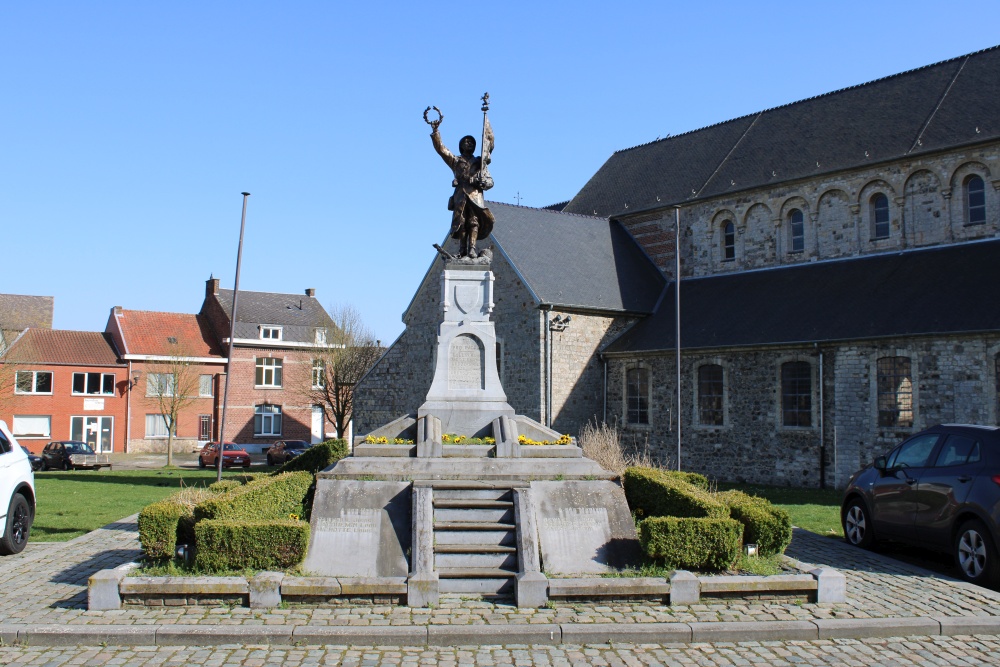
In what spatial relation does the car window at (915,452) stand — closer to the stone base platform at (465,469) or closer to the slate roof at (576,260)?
the stone base platform at (465,469)

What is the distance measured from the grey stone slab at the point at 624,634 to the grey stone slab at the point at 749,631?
0.14 metres

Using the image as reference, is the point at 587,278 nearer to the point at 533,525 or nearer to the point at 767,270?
the point at 767,270

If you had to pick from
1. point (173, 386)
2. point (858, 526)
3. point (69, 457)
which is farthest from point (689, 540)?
point (173, 386)

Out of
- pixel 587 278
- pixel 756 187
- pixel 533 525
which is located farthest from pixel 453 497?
pixel 756 187

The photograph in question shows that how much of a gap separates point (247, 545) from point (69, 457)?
3008 centimetres

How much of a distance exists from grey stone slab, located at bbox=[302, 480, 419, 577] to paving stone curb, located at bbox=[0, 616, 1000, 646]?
161 centimetres

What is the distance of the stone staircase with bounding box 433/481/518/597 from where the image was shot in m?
8.51

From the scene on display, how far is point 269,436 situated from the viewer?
153ft

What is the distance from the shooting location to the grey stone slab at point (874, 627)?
7.54 metres

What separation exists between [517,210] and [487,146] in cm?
1659

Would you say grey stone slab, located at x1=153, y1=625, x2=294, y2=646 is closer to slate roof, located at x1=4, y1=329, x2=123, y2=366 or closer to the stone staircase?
the stone staircase

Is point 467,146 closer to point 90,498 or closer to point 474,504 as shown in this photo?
point 474,504

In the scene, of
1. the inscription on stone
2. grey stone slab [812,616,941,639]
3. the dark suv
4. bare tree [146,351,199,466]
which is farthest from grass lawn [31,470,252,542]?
bare tree [146,351,199,466]

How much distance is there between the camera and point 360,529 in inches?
370
